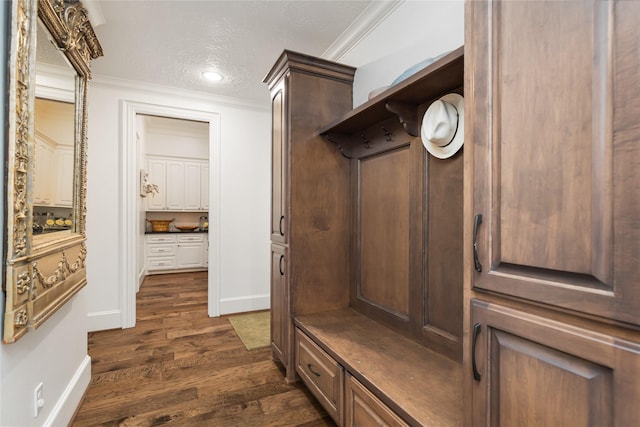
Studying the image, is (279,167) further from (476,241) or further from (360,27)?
(476,241)

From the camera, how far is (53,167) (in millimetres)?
1587

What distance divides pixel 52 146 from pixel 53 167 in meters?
0.11

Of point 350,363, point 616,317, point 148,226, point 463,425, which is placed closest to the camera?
point 616,317

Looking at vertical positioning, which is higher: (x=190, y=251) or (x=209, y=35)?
(x=209, y=35)

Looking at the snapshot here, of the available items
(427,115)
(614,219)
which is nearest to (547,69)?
(614,219)

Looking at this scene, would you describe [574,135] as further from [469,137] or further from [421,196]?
[421,196]

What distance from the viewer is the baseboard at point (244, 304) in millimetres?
3688

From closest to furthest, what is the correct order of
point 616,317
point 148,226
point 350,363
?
1. point 616,317
2. point 350,363
3. point 148,226

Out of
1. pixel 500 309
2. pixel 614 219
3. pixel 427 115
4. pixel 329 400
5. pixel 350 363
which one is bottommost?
pixel 329 400

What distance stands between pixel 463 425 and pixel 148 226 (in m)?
6.37

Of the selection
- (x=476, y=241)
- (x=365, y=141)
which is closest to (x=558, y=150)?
(x=476, y=241)

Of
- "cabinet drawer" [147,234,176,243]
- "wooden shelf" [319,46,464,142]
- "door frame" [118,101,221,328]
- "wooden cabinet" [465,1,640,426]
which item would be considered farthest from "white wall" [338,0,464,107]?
"cabinet drawer" [147,234,176,243]

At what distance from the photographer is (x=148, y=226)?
6.00 meters

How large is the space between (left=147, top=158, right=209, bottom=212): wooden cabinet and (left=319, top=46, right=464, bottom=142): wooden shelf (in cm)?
494
